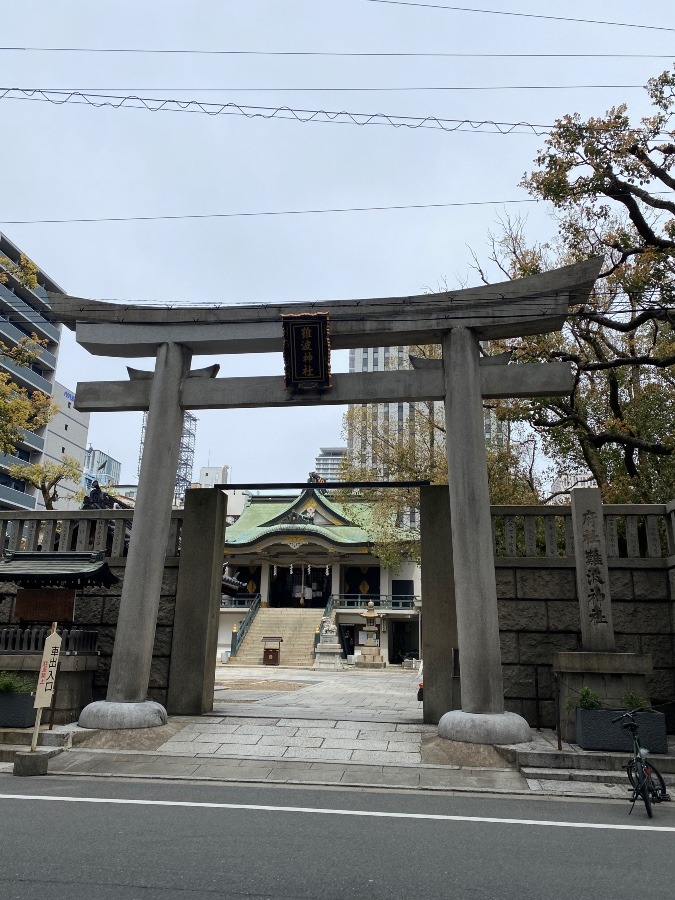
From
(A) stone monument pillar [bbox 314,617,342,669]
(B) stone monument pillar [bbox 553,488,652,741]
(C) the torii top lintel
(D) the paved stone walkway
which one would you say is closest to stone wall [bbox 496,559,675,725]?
(B) stone monument pillar [bbox 553,488,652,741]

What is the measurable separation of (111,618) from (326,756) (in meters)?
5.17

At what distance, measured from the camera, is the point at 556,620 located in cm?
1135

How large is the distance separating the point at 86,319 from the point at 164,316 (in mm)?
1525

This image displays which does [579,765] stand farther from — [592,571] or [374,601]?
[374,601]

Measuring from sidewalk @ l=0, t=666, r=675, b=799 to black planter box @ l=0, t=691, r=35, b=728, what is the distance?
25.8 inches

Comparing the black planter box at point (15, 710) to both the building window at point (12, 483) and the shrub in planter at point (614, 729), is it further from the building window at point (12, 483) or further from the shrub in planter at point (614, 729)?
the building window at point (12, 483)

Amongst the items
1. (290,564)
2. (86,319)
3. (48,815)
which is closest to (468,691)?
(48,815)

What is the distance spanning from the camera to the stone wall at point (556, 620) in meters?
11.0

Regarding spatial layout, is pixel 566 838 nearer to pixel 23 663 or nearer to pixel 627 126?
pixel 23 663

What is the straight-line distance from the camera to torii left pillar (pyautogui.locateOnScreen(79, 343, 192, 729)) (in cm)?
1022

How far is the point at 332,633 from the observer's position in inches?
1399

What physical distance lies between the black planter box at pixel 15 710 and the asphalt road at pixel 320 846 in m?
2.43

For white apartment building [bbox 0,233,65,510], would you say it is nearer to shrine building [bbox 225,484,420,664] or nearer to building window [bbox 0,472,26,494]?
building window [bbox 0,472,26,494]

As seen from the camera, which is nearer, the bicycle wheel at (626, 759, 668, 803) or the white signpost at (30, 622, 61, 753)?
the bicycle wheel at (626, 759, 668, 803)
